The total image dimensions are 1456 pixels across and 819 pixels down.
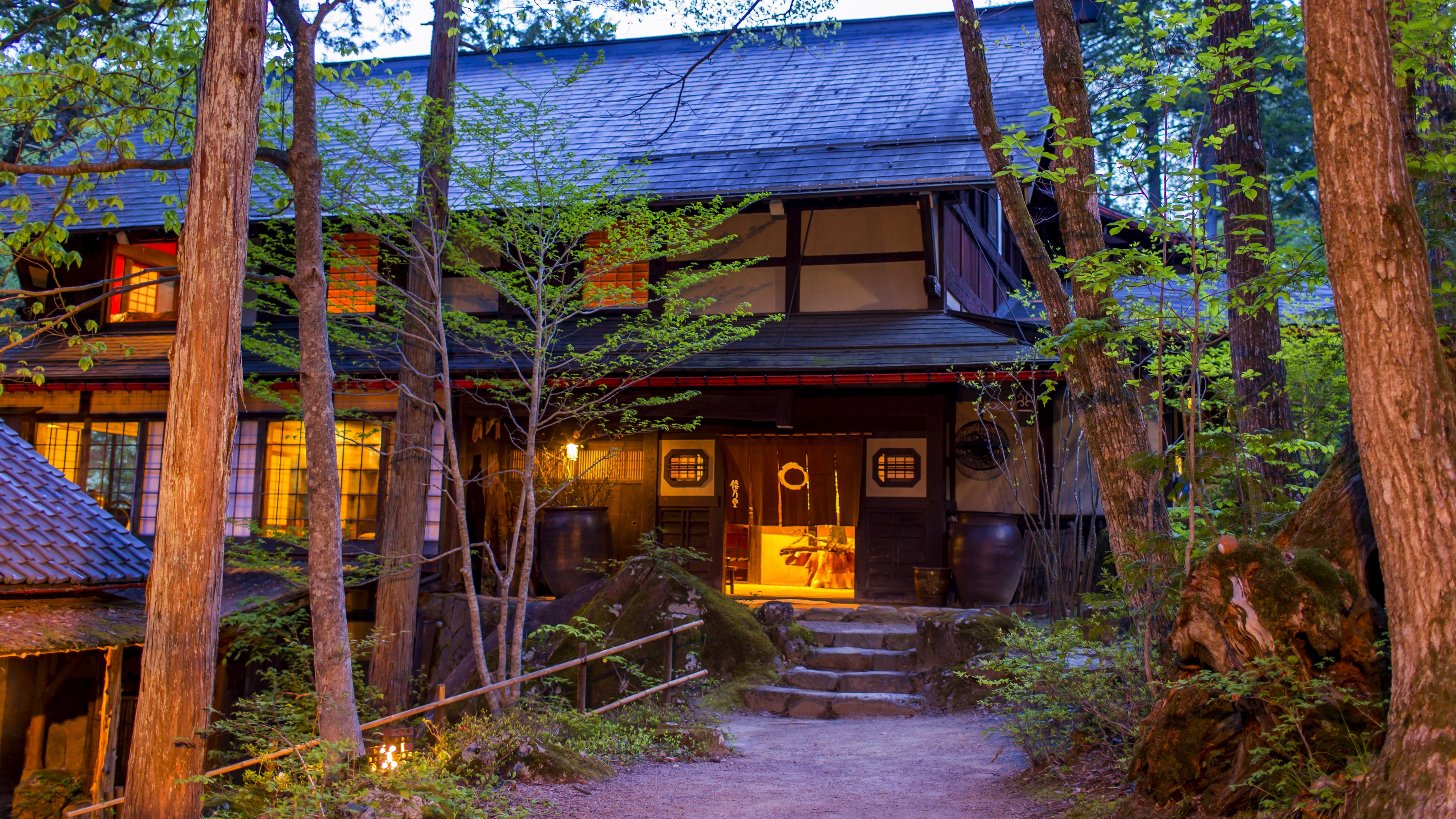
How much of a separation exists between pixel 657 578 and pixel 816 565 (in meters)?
4.64

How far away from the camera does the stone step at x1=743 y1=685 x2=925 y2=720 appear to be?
781cm

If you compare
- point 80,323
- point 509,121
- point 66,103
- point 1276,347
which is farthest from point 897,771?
point 66,103

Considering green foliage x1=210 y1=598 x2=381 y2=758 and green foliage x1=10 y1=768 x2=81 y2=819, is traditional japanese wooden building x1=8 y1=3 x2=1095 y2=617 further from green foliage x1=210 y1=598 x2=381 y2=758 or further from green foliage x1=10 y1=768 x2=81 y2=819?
green foliage x1=10 y1=768 x2=81 y2=819

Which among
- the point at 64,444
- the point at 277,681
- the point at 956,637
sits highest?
the point at 64,444

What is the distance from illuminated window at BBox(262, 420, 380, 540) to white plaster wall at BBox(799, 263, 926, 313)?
507cm

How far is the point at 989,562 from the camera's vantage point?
31.8 ft

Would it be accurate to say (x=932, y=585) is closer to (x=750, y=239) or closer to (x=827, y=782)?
(x=750, y=239)

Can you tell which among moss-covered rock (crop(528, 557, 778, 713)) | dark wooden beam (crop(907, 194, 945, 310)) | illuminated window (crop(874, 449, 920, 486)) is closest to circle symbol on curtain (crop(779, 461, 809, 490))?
illuminated window (crop(874, 449, 920, 486))

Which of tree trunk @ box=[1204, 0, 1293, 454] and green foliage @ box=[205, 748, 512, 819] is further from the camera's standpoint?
tree trunk @ box=[1204, 0, 1293, 454]

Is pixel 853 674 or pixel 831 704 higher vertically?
pixel 853 674

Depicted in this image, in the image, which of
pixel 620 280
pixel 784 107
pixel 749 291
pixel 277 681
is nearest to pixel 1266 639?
pixel 277 681

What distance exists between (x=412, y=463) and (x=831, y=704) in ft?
14.2

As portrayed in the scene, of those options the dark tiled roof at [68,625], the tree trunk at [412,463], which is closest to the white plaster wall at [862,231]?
the tree trunk at [412,463]

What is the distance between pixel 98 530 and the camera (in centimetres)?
758
